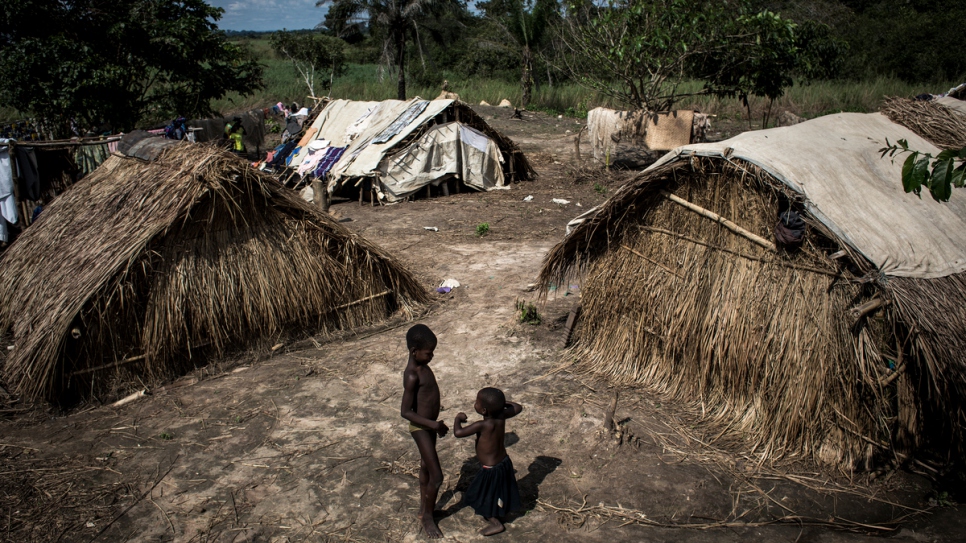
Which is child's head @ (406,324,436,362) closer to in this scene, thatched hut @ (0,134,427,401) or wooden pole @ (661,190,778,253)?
wooden pole @ (661,190,778,253)

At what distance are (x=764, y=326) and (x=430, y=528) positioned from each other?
272 cm

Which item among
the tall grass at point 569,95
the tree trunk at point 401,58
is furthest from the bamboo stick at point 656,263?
the tree trunk at point 401,58

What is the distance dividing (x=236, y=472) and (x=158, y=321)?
6.08 ft

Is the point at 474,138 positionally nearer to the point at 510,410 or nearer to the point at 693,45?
the point at 693,45

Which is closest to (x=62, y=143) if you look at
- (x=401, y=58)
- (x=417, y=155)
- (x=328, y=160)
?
(x=328, y=160)

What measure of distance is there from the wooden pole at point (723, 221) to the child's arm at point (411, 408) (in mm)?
2706

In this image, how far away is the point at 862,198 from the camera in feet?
14.4

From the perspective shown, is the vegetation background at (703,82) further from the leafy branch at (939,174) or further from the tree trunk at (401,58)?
the leafy branch at (939,174)

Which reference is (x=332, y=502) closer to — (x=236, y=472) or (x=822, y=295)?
(x=236, y=472)

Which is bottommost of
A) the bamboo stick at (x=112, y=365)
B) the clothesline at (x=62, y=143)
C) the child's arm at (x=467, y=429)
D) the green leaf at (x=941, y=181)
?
the bamboo stick at (x=112, y=365)

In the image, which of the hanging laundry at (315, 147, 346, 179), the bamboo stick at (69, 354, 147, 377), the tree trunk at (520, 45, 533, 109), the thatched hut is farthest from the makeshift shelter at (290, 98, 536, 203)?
the tree trunk at (520, 45, 533, 109)

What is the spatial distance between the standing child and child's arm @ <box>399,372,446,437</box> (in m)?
0.11

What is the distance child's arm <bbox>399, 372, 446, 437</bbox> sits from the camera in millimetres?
3434

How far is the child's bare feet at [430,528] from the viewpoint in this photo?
140 inches
